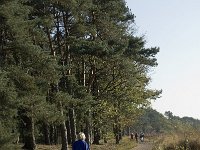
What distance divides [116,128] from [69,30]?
1830 cm

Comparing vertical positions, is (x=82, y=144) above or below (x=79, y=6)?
below

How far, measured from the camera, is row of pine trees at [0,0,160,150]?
24.4m

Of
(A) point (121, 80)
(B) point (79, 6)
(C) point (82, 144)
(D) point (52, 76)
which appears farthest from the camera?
(A) point (121, 80)

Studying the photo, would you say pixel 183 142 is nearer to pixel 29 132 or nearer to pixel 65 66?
pixel 65 66

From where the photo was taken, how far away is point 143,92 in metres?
49.4

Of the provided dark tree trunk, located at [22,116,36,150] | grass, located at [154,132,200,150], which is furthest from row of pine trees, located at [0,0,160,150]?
grass, located at [154,132,200,150]

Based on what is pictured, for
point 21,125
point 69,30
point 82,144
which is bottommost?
point 82,144

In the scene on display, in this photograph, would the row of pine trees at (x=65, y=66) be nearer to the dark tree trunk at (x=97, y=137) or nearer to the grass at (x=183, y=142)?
the dark tree trunk at (x=97, y=137)

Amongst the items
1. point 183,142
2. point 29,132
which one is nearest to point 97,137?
point 29,132

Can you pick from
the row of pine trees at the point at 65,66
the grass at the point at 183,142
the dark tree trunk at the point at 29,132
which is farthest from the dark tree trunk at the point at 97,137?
the grass at the point at 183,142

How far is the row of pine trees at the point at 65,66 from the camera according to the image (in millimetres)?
24438

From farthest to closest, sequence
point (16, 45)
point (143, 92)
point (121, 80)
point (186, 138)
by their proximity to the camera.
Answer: point (143, 92)
point (121, 80)
point (16, 45)
point (186, 138)

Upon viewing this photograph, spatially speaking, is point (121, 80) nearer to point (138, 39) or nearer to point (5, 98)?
point (138, 39)

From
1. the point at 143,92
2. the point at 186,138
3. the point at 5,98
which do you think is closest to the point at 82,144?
the point at 5,98
